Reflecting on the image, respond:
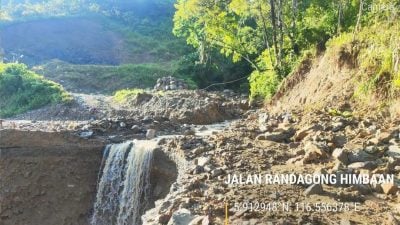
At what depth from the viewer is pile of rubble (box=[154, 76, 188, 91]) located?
21.5 meters

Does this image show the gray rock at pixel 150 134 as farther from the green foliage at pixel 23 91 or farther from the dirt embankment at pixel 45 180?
the green foliage at pixel 23 91

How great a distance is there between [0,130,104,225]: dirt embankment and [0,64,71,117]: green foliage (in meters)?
8.51

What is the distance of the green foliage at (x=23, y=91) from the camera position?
18.6m

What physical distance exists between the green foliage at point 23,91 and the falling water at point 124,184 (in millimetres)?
9415

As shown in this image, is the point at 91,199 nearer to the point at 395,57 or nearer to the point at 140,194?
the point at 140,194

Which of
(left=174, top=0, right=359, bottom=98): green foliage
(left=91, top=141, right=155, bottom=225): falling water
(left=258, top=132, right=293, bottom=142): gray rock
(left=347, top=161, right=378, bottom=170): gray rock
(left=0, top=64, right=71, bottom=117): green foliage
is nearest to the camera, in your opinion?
(left=347, top=161, right=378, bottom=170): gray rock

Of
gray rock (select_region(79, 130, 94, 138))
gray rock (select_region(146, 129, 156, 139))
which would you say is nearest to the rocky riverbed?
gray rock (select_region(79, 130, 94, 138))

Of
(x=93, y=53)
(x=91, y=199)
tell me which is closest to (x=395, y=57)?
(x=91, y=199)

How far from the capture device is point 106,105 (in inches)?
711

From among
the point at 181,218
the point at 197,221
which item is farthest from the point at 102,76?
the point at 197,221

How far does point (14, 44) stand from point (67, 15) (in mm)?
6799

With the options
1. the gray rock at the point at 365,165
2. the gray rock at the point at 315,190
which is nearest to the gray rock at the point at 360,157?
the gray rock at the point at 365,165

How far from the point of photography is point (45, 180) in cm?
975

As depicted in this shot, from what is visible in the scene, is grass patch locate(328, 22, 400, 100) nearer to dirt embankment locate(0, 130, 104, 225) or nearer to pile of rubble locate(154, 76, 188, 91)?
dirt embankment locate(0, 130, 104, 225)
